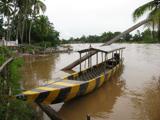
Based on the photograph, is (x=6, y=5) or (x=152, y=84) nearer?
(x=152, y=84)

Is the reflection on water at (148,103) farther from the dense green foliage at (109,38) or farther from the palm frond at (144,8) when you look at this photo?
the dense green foliage at (109,38)

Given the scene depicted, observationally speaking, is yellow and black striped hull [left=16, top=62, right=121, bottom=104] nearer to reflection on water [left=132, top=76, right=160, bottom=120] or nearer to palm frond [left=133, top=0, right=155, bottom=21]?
reflection on water [left=132, top=76, right=160, bottom=120]

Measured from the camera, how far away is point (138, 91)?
12312 millimetres

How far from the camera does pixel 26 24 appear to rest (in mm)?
39406

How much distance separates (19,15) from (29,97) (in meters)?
30.2

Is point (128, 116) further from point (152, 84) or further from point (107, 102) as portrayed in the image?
point (152, 84)

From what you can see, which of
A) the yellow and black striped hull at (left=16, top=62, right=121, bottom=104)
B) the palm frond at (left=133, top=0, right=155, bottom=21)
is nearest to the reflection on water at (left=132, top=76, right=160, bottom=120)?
the yellow and black striped hull at (left=16, top=62, right=121, bottom=104)

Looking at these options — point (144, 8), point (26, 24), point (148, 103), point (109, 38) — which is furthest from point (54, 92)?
point (109, 38)

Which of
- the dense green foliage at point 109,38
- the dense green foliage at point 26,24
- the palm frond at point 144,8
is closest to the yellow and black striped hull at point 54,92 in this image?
the palm frond at point 144,8

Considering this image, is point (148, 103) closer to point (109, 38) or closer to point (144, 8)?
point (144, 8)

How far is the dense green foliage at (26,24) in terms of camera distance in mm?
33531

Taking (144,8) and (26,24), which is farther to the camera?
(26,24)

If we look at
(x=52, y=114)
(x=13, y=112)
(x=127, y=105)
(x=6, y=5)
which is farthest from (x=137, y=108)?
(x=6, y=5)

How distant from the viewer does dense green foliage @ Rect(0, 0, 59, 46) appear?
33.5 metres
